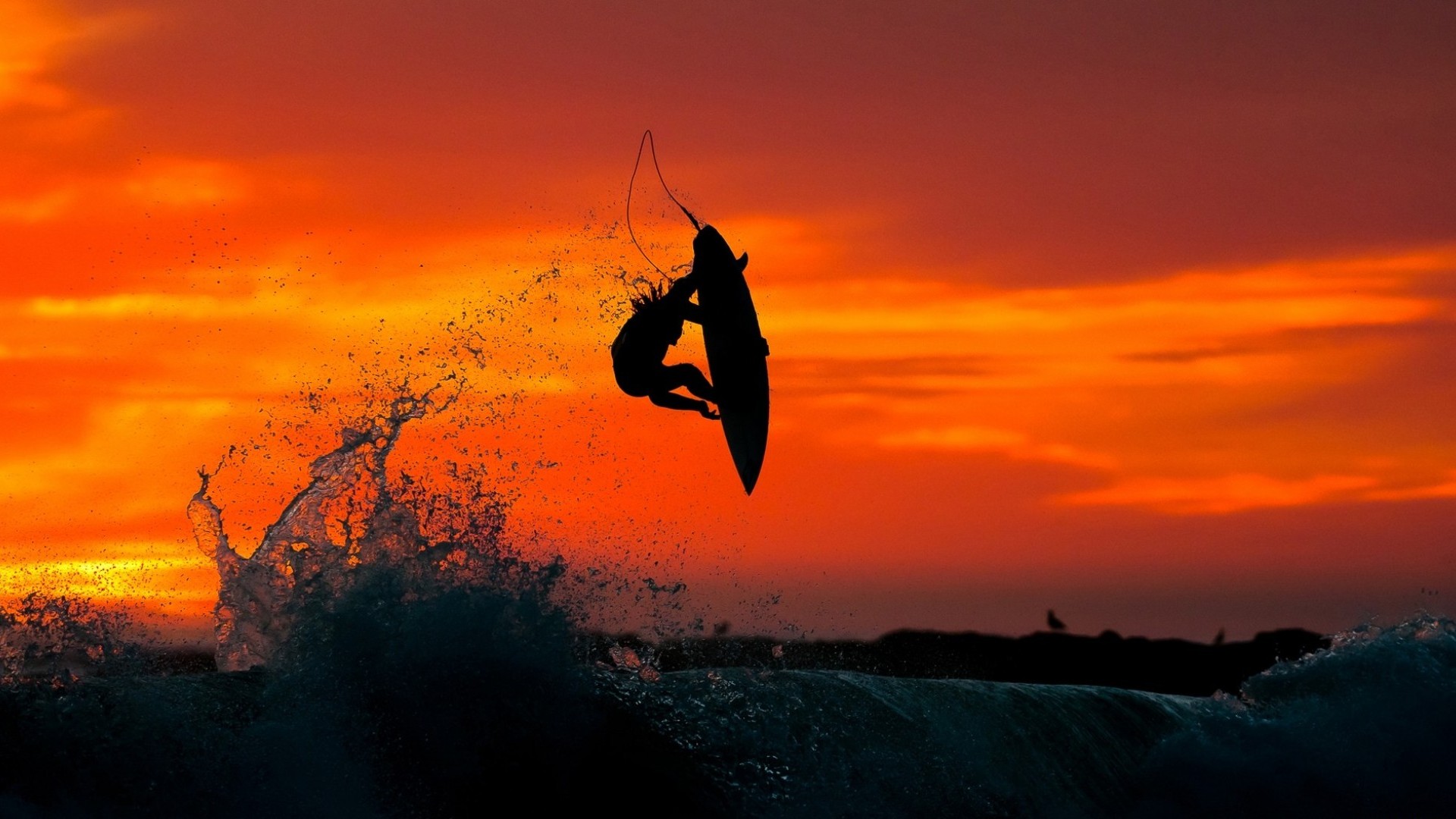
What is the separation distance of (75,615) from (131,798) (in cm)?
184

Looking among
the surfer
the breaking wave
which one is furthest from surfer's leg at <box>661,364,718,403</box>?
the breaking wave

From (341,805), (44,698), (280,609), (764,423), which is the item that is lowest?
(341,805)

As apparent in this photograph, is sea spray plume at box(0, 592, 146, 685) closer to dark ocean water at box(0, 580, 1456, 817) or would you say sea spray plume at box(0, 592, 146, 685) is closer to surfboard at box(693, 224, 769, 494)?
dark ocean water at box(0, 580, 1456, 817)

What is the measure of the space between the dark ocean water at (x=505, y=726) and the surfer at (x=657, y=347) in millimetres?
1962

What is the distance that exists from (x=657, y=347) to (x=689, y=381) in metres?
0.51

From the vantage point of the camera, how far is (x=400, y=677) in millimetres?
9992

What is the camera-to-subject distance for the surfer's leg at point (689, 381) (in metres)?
9.99

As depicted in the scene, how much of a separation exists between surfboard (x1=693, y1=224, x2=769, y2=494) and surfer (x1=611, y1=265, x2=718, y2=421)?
255 mm

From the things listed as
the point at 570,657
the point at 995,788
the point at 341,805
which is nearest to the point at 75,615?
the point at 341,805

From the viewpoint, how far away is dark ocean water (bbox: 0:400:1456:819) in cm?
885

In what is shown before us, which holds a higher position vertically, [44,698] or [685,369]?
[685,369]

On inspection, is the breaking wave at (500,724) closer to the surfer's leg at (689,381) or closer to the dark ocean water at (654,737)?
the dark ocean water at (654,737)

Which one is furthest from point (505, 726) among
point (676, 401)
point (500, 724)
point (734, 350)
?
point (734, 350)

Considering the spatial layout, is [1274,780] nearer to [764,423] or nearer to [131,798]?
[764,423]
